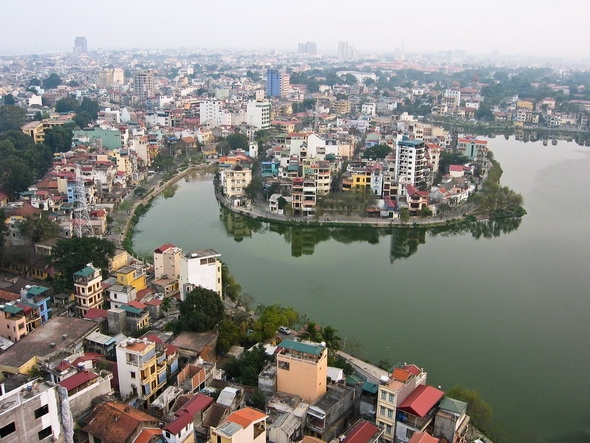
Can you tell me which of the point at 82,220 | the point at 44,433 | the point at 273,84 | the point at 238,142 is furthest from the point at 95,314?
the point at 273,84

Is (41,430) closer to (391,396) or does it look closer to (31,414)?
(31,414)

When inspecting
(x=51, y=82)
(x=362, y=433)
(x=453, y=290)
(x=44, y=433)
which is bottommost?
(x=453, y=290)

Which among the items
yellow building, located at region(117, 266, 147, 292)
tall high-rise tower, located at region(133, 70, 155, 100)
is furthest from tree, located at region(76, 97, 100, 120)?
yellow building, located at region(117, 266, 147, 292)

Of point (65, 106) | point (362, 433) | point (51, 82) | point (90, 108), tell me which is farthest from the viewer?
point (51, 82)

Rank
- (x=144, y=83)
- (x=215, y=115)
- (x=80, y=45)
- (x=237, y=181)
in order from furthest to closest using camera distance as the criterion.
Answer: (x=80, y=45) < (x=144, y=83) < (x=215, y=115) < (x=237, y=181)

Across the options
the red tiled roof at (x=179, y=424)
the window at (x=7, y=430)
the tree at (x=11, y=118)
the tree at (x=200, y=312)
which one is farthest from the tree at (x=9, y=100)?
the window at (x=7, y=430)

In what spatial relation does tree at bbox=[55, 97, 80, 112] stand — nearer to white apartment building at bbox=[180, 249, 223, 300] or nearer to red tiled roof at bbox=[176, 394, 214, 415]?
white apartment building at bbox=[180, 249, 223, 300]
